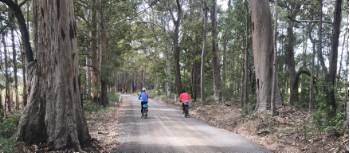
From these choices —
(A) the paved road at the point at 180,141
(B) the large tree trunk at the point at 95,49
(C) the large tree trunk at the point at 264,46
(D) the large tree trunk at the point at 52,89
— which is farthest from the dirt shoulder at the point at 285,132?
(B) the large tree trunk at the point at 95,49

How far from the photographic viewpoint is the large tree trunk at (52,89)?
1064 centimetres

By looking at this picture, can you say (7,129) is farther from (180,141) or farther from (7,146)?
(180,141)

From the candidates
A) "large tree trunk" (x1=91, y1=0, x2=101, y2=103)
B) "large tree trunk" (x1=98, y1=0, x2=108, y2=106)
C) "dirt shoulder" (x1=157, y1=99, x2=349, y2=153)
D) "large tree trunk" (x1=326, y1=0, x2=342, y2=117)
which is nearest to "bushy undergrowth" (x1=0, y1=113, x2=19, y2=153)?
"dirt shoulder" (x1=157, y1=99, x2=349, y2=153)

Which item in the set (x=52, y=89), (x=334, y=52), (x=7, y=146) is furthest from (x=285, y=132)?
(x=7, y=146)

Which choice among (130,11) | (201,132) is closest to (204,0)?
(130,11)

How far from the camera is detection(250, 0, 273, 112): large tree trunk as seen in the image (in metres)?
18.9

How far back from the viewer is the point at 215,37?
31.7 m

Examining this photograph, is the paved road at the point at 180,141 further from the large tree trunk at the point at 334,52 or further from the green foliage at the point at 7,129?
the large tree trunk at the point at 334,52

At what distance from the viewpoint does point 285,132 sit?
44.5 ft

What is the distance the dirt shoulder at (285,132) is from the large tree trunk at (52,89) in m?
5.75

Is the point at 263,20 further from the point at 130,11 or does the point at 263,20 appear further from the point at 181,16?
the point at 181,16

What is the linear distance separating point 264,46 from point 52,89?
11.1 meters

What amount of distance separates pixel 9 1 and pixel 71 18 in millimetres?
5760

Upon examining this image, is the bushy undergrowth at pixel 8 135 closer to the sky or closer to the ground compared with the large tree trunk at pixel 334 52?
closer to the ground
